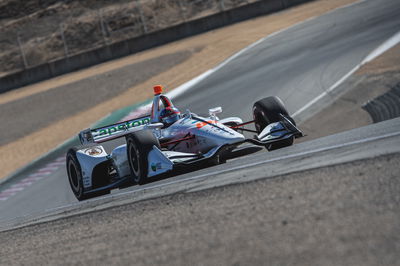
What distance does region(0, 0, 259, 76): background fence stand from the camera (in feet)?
108

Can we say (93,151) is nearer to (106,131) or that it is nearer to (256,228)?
(106,131)

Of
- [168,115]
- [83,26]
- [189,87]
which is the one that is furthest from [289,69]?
[83,26]

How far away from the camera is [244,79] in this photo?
757 inches

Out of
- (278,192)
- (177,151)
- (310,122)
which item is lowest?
(310,122)

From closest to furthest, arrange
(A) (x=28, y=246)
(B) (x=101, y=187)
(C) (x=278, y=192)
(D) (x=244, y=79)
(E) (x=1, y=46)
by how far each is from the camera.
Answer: (C) (x=278, y=192), (A) (x=28, y=246), (B) (x=101, y=187), (D) (x=244, y=79), (E) (x=1, y=46)

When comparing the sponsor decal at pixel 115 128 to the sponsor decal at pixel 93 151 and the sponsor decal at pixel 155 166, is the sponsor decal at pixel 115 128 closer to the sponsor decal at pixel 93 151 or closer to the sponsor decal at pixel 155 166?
the sponsor decal at pixel 93 151

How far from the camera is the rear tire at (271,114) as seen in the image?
10062mm

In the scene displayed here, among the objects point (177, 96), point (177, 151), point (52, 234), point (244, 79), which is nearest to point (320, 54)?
point (244, 79)

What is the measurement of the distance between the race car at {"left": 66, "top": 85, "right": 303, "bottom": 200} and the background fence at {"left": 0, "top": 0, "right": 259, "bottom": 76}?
20.7 m

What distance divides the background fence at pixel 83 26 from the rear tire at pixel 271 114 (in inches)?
824

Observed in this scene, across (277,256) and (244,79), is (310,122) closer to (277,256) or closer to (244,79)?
(244,79)

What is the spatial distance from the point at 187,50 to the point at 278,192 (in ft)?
69.5

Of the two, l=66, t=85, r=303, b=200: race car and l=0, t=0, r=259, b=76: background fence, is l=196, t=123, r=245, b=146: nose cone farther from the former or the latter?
l=0, t=0, r=259, b=76: background fence

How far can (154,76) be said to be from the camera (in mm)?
24156
